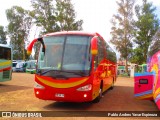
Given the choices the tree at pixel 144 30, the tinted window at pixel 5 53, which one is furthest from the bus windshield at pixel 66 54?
the tree at pixel 144 30

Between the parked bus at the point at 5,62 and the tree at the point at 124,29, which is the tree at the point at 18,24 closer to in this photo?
the tree at the point at 124,29

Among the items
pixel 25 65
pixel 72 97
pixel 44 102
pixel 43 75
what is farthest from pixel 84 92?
pixel 25 65

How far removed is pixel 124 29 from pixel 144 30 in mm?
3672

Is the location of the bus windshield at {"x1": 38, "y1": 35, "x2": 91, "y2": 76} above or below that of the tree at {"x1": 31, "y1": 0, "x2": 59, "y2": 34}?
below

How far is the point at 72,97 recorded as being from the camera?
33.2ft

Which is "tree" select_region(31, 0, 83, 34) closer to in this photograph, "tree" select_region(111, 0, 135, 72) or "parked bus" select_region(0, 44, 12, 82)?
"tree" select_region(111, 0, 135, 72)

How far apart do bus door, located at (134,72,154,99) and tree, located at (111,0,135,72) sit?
119 ft

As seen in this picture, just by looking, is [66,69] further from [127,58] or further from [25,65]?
[25,65]

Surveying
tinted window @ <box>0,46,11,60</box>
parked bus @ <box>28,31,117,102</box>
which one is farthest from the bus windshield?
tinted window @ <box>0,46,11,60</box>

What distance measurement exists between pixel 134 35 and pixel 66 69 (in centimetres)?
3708

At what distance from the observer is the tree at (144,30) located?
44312 millimetres

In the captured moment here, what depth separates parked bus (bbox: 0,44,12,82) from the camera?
18.9 meters

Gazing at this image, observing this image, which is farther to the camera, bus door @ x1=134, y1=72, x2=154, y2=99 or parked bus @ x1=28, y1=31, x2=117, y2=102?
bus door @ x1=134, y1=72, x2=154, y2=99

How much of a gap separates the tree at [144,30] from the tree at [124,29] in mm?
1789
